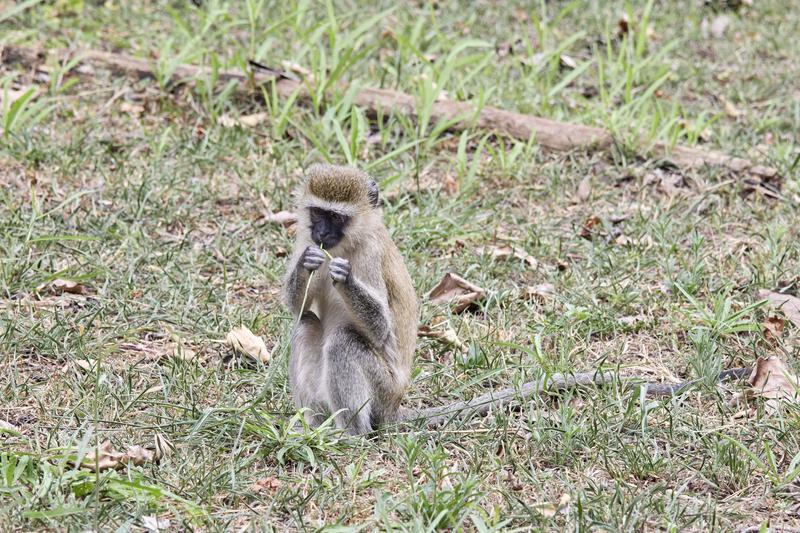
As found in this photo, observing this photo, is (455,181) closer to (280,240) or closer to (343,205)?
(280,240)

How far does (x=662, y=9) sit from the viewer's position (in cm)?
1137

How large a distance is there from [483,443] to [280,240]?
270 centimetres

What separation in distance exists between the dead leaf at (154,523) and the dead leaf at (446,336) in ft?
7.24

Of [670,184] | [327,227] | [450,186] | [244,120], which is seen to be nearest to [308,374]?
[327,227]

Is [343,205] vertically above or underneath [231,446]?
above

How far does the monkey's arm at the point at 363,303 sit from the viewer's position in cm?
496

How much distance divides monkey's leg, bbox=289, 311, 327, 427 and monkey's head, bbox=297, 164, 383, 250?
1.55 feet

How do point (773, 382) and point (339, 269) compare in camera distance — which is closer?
point (339, 269)

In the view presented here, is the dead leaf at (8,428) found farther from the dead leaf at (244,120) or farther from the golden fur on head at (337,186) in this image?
the dead leaf at (244,120)

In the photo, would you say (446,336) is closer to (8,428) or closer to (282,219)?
(282,219)

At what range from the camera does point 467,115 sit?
8.30 m

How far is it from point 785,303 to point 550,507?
2.60 metres

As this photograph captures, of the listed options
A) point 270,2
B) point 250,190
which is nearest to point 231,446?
point 250,190

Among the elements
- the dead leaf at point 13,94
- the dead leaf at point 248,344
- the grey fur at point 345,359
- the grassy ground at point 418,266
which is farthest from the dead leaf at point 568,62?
the grey fur at point 345,359
